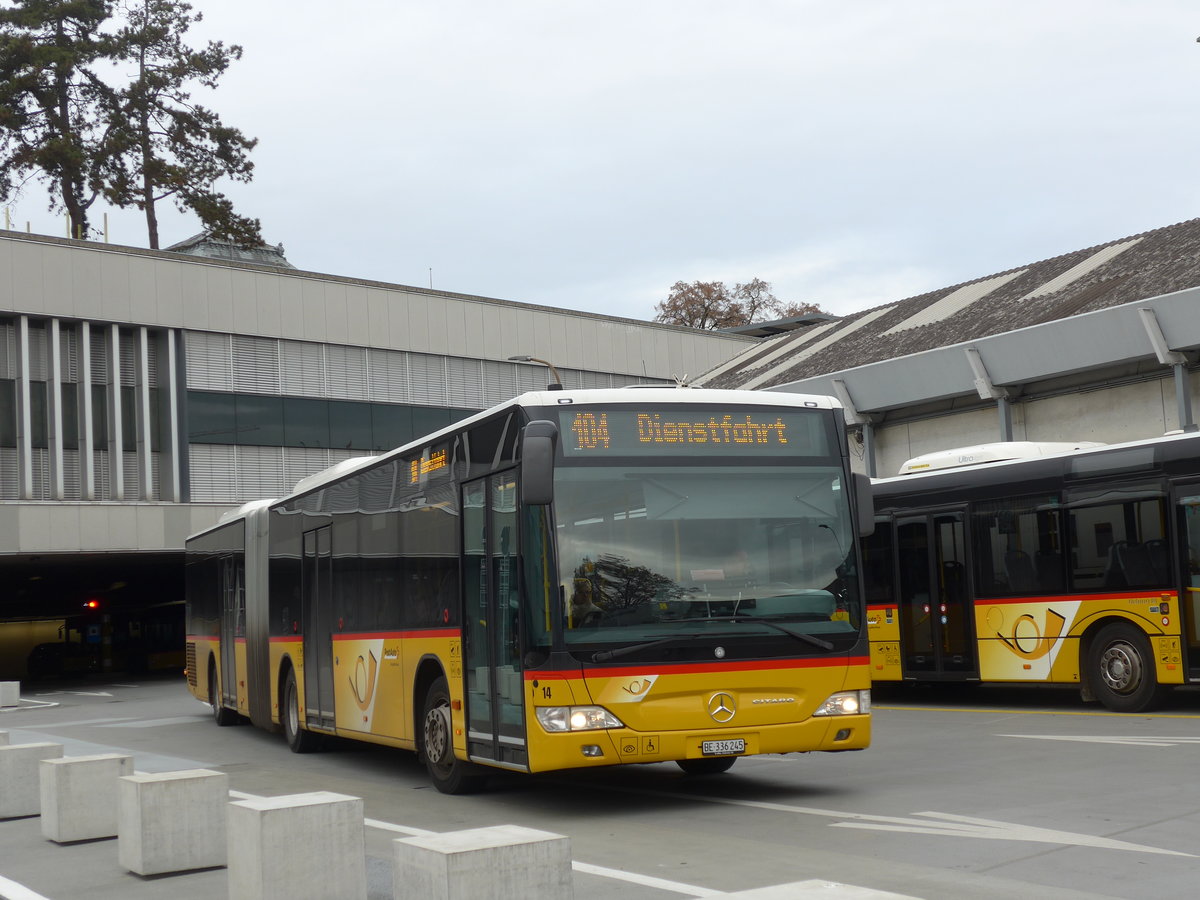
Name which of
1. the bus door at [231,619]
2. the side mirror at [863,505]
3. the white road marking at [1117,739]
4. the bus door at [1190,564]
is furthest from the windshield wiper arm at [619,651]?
the bus door at [231,619]

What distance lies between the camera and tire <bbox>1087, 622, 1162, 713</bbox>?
52.1ft

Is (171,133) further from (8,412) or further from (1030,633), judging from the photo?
(1030,633)

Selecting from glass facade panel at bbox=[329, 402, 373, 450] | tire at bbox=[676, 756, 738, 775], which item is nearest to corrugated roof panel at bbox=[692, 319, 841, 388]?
glass facade panel at bbox=[329, 402, 373, 450]

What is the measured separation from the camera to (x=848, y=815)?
9.88 m

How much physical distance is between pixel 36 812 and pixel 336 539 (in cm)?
461

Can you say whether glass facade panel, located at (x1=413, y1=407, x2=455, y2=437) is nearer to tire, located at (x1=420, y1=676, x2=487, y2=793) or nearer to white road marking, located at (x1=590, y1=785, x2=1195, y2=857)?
tire, located at (x1=420, y1=676, x2=487, y2=793)

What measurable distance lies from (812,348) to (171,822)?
30.5 metres

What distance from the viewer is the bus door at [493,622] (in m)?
10.5

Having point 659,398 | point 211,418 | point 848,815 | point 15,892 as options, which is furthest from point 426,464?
point 211,418

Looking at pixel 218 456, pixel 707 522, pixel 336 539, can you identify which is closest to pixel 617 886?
pixel 707 522

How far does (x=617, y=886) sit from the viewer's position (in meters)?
7.68

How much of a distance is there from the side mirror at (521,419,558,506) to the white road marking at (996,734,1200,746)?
6.35m

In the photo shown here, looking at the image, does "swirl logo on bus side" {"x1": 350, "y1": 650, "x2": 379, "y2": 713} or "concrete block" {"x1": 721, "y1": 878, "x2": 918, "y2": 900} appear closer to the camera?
"concrete block" {"x1": 721, "y1": 878, "x2": 918, "y2": 900}

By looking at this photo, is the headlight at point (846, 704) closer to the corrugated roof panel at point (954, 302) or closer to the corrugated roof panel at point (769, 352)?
the corrugated roof panel at point (954, 302)
